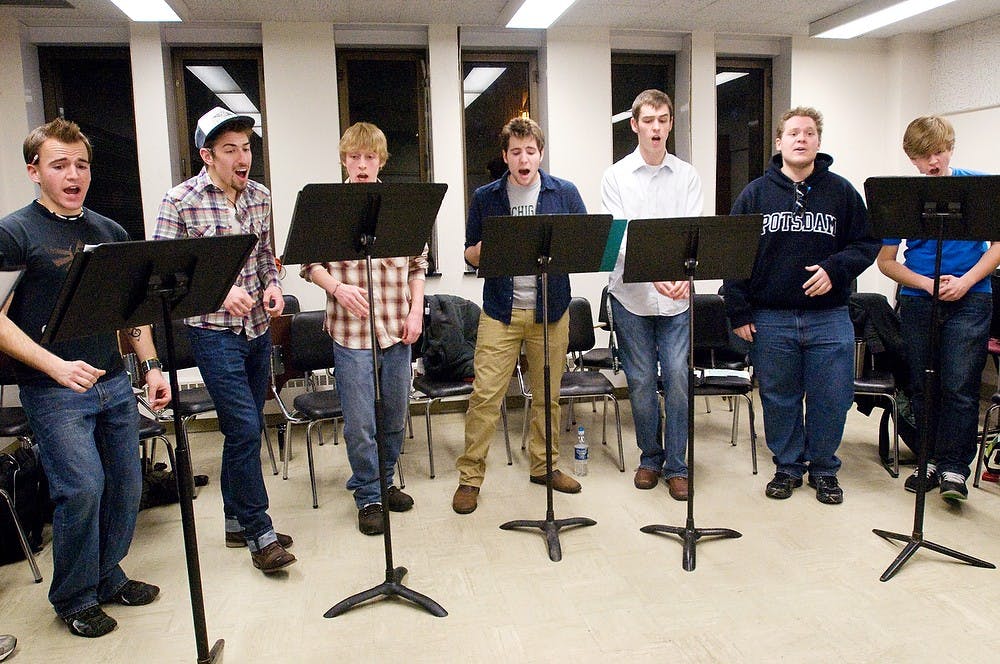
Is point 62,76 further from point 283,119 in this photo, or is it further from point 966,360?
point 966,360

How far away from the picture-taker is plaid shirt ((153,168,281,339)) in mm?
2449

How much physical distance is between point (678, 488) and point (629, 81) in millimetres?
3819

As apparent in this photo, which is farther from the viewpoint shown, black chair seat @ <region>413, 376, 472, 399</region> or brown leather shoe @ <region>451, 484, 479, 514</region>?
black chair seat @ <region>413, 376, 472, 399</region>

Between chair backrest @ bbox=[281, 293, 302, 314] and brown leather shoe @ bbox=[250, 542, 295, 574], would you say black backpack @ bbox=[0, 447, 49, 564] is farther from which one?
chair backrest @ bbox=[281, 293, 302, 314]

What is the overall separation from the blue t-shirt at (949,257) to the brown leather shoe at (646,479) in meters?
1.38

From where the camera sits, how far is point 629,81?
5.88 metres

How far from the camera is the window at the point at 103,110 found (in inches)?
199

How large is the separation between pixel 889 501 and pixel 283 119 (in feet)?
14.1

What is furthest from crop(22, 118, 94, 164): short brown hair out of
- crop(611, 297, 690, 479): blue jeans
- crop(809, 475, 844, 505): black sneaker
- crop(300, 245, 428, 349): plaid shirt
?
crop(809, 475, 844, 505): black sneaker

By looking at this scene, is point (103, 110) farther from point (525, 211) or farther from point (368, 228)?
point (368, 228)

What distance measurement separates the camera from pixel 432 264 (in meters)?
5.35

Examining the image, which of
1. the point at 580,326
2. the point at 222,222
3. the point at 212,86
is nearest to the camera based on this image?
the point at 222,222

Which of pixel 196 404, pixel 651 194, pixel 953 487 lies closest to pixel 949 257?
pixel 953 487

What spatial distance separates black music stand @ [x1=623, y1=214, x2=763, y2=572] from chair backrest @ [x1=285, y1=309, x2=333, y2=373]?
2032mm
